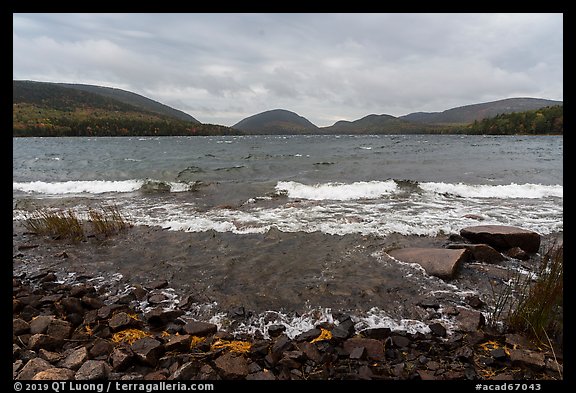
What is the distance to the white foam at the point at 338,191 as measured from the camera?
17.3m

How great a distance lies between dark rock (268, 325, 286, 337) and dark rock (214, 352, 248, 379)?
900mm

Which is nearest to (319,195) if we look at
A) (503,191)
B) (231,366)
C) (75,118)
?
(503,191)

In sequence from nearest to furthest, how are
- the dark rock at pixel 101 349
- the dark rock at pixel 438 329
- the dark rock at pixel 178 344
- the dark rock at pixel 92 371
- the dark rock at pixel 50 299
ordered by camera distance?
the dark rock at pixel 92 371 < the dark rock at pixel 101 349 < the dark rock at pixel 178 344 < the dark rock at pixel 438 329 < the dark rock at pixel 50 299

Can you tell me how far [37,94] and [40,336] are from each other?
215447 millimetres

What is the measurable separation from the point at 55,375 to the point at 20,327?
2044mm

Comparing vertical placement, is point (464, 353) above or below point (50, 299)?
below

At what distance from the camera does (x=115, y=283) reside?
283 inches

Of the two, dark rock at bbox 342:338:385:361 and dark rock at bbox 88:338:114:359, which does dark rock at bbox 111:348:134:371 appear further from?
dark rock at bbox 342:338:385:361

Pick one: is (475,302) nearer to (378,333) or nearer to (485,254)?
(378,333)

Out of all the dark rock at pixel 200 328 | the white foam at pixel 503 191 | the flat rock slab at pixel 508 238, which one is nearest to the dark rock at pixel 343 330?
the dark rock at pixel 200 328

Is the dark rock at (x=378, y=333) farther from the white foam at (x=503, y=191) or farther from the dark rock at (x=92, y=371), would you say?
the white foam at (x=503, y=191)

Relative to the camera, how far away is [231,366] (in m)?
4.10

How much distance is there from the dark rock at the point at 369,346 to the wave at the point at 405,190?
12198 mm
